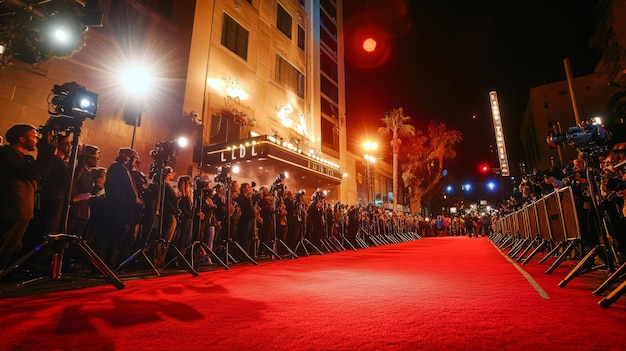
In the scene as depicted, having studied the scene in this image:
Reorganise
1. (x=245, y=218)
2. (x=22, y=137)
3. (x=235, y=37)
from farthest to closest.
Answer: (x=235, y=37)
(x=245, y=218)
(x=22, y=137)

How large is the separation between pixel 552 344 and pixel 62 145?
670 centimetres

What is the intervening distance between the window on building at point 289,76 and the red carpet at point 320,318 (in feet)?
64.0

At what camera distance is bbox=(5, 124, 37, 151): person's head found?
394cm

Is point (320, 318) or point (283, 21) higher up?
point (283, 21)

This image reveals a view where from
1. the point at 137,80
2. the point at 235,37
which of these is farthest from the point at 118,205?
the point at 235,37

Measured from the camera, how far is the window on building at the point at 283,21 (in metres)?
22.2

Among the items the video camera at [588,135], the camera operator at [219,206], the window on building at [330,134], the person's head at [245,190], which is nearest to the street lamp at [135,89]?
the camera operator at [219,206]

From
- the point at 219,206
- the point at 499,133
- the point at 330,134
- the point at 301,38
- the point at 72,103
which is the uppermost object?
the point at 301,38

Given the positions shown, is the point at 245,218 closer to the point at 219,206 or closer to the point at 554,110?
the point at 219,206

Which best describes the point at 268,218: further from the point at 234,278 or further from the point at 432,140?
the point at 432,140

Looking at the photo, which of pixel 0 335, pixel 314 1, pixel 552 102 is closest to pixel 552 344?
pixel 0 335

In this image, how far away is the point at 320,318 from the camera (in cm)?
237

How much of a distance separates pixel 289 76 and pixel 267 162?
10.3 m

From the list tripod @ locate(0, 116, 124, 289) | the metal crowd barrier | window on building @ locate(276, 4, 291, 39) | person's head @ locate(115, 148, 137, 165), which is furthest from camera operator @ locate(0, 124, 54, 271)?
window on building @ locate(276, 4, 291, 39)
